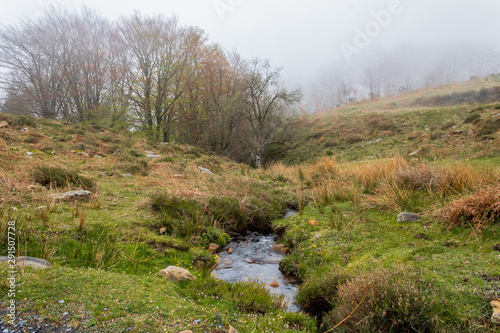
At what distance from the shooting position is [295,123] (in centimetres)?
3697

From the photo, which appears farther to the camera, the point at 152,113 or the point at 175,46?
the point at 152,113

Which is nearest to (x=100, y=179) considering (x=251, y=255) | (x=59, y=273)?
(x=251, y=255)

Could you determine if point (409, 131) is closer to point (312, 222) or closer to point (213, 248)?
point (312, 222)

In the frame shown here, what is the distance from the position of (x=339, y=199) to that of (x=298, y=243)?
2.86 m

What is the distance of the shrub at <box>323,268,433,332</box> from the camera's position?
8.18ft

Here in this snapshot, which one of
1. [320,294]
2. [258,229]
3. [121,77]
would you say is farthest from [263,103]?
[320,294]

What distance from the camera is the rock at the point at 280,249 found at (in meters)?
5.78

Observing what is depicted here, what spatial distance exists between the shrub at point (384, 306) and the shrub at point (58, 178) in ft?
21.2

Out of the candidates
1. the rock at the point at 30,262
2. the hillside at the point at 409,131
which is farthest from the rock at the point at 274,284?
the hillside at the point at 409,131

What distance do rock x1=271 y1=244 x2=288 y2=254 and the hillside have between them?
8260 millimetres

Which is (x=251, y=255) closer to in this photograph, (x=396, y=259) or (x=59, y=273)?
(x=396, y=259)

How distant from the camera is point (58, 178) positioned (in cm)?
669

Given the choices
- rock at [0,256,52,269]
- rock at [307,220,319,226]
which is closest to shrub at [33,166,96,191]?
rock at [0,256,52,269]

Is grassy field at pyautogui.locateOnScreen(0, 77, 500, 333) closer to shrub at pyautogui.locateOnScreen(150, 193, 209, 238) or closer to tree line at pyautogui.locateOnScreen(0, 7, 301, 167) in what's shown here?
shrub at pyautogui.locateOnScreen(150, 193, 209, 238)
